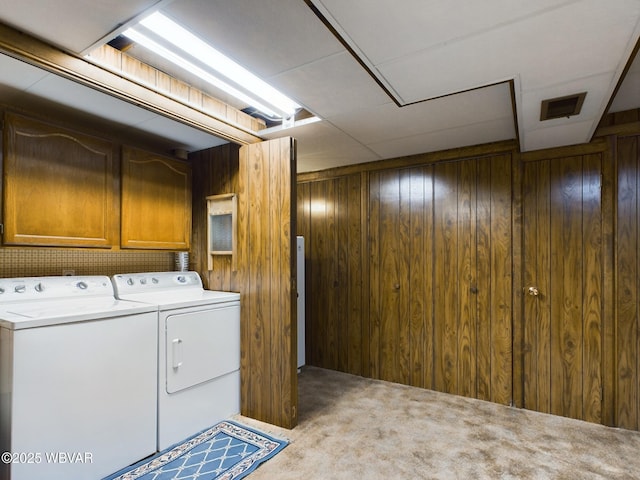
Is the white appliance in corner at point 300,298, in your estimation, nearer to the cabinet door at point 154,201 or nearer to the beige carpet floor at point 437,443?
the beige carpet floor at point 437,443

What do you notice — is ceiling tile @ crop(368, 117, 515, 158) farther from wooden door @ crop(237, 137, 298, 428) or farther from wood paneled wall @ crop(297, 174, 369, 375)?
wooden door @ crop(237, 137, 298, 428)

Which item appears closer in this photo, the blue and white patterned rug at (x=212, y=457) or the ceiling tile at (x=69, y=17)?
the ceiling tile at (x=69, y=17)

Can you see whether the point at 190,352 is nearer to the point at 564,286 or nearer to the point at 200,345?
the point at 200,345

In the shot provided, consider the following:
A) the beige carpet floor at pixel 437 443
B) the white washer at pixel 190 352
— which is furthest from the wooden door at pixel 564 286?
the white washer at pixel 190 352

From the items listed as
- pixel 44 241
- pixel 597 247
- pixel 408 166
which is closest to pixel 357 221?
pixel 408 166

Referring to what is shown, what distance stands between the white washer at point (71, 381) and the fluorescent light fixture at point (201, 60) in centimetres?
143

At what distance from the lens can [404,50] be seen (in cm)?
162

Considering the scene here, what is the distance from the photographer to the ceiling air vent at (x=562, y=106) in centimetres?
203

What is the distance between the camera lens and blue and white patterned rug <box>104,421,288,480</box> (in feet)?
6.45

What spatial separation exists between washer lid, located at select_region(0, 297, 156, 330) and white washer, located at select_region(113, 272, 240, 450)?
0.61 ft

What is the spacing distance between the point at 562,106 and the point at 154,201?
2.92 meters

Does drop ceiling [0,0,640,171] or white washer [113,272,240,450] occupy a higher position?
drop ceiling [0,0,640,171]

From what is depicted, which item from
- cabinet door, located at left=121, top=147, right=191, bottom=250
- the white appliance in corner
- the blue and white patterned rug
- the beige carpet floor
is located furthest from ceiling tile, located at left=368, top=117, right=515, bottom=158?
the blue and white patterned rug

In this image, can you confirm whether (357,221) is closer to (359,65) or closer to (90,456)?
(359,65)
